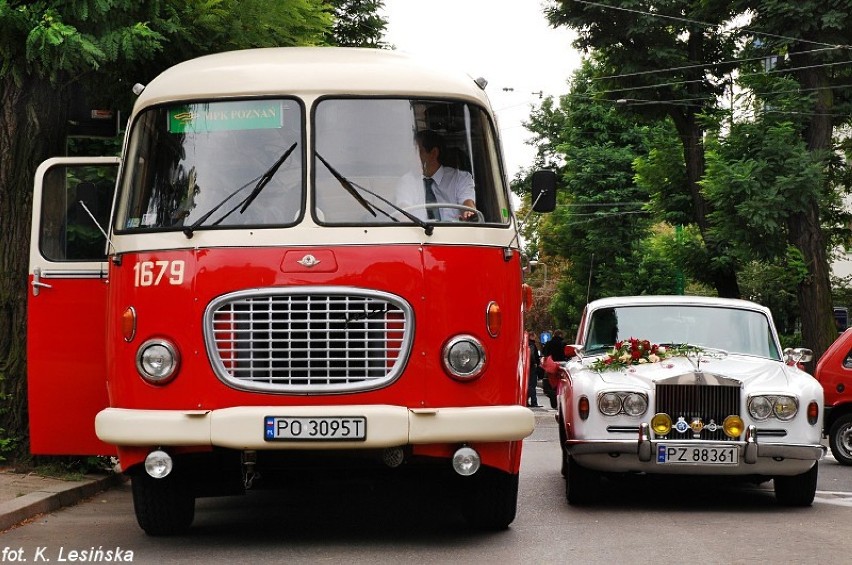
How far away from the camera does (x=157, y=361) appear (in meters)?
9.23

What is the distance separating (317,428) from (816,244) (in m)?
24.7

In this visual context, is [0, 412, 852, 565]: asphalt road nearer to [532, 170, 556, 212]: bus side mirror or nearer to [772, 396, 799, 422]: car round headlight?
[772, 396, 799, 422]: car round headlight

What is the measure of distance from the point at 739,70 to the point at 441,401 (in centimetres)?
2668

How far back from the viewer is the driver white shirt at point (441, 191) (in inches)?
373

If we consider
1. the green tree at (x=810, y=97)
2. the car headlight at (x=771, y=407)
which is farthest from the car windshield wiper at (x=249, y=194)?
the green tree at (x=810, y=97)

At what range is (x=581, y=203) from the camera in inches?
2515

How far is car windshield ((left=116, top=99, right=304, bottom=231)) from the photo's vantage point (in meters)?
9.45

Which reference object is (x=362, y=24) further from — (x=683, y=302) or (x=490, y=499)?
(x=490, y=499)

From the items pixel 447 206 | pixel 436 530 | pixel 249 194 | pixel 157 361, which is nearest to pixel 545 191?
pixel 447 206

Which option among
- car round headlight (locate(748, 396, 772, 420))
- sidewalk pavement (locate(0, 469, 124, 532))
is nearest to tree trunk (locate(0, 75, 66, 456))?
sidewalk pavement (locate(0, 469, 124, 532))

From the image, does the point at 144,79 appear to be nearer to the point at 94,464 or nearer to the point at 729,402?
the point at 94,464

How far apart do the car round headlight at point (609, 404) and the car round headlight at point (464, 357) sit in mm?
2751

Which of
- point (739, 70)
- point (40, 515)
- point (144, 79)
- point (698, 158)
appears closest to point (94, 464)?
point (40, 515)

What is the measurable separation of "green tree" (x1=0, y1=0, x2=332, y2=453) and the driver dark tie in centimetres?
389
